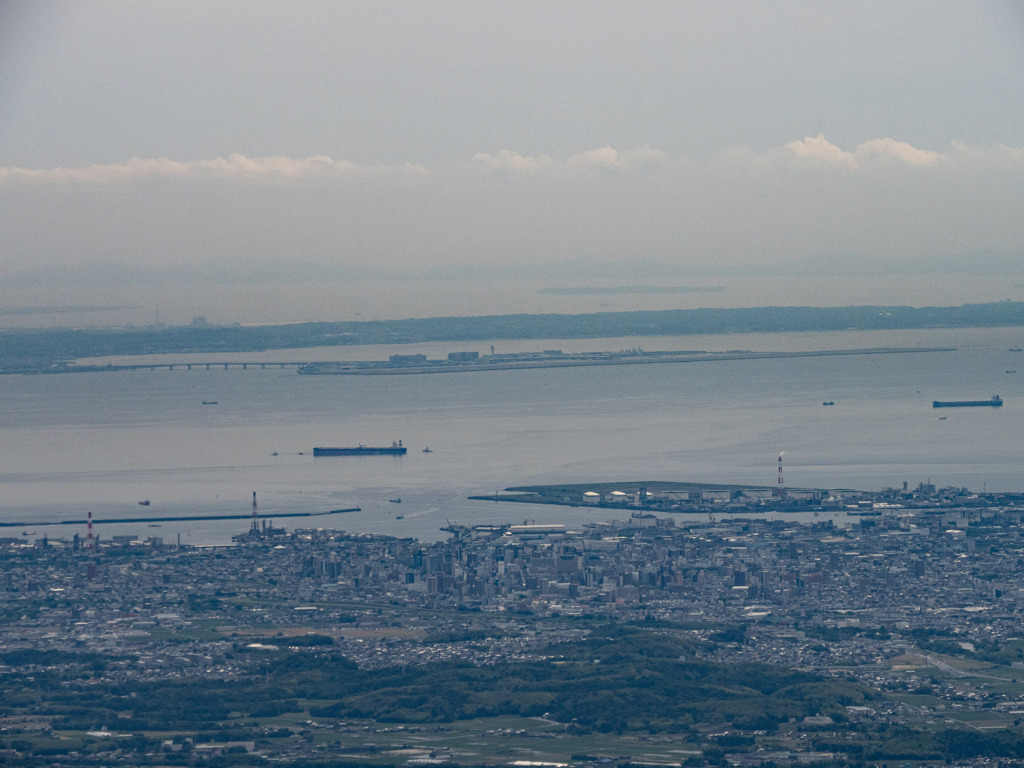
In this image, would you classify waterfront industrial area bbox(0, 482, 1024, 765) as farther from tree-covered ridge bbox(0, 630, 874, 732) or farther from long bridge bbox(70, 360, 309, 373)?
long bridge bbox(70, 360, 309, 373)

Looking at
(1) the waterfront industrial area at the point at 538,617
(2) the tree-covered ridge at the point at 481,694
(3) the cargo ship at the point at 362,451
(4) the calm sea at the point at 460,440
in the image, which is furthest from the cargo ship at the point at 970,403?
(2) the tree-covered ridge at the point at 481,694

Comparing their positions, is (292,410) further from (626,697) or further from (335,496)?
(626,697)

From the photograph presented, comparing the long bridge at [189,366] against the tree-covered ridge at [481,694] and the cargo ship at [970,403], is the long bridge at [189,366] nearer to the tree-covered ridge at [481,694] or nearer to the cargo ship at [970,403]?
the cargo ship at [970,403]

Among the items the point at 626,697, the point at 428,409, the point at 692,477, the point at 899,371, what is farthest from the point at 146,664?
the point at 899,371

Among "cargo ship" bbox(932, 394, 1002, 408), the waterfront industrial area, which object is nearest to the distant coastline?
"cargo ship" bbox(932, 394, 1002, 408)

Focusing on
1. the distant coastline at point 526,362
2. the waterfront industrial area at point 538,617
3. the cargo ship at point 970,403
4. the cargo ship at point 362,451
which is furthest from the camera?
the distant coastline at point 526,362

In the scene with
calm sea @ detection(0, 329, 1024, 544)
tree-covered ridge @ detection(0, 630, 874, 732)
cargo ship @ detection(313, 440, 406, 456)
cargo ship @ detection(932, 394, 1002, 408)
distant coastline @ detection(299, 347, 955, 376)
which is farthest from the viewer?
distant coastline @ detection(299, 347, 955, 376)

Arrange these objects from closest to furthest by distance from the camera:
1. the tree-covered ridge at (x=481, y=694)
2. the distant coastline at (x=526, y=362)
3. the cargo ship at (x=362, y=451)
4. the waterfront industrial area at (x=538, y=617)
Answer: the waterfront industrial area at (x=538, y=617)
the tree-covered ridge at (x=481, y=694)
the cargo ship at (x=362, y=451)
the distant coastline at (x=526, y=362)

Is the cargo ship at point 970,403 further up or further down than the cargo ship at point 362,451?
further up
